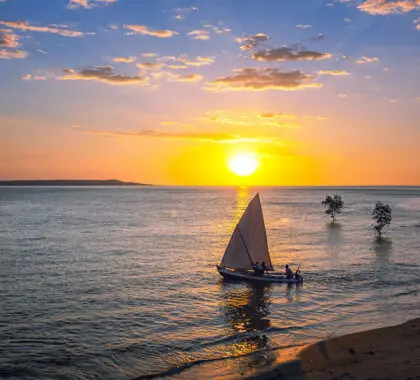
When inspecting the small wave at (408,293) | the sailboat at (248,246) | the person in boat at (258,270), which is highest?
the sailboat at (248,246)

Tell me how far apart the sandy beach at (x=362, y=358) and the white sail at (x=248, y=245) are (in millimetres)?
22219

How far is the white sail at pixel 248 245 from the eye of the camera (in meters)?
49.5

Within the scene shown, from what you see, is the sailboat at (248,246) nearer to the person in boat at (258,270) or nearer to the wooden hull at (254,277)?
the wooden hull at (254,277)

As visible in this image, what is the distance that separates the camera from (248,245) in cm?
4959

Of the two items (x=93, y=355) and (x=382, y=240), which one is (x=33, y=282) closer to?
(x=93, y=355)

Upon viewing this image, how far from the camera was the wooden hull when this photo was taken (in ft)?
145

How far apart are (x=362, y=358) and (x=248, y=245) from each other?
27.5 m

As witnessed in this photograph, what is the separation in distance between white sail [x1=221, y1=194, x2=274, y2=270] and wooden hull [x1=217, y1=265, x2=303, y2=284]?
1.53 metres

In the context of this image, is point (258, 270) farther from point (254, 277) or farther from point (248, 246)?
point (248, 246)

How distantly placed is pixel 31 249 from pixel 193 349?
46.3 metres

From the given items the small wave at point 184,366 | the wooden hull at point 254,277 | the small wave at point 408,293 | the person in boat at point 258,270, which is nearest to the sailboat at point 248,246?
the wooden hull at point 254,277

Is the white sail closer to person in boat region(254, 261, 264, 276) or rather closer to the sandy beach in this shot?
person in boat region(254, 261, 264, 276)

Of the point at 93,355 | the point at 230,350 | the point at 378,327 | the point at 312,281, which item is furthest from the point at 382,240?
the point at 93,355

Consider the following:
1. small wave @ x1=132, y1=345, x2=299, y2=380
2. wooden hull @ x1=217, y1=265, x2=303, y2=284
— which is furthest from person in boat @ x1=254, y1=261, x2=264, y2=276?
small wave @ x1=132, y1=345, x2=299, y2=380
